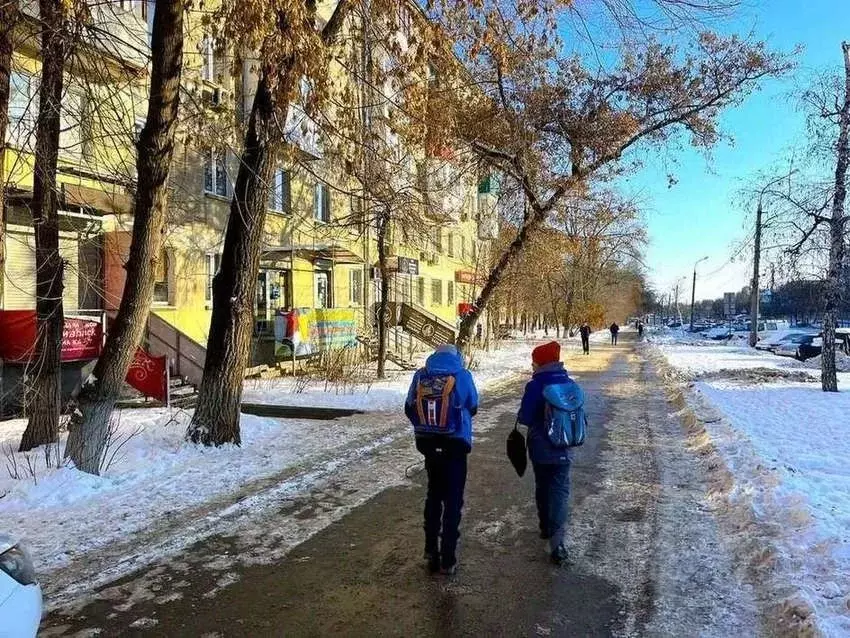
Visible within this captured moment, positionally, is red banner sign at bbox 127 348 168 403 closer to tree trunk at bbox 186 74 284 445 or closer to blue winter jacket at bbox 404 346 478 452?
tree trunk at bbox 186 74 284 445

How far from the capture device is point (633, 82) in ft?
58.2

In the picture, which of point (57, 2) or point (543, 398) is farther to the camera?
point (57, 2)

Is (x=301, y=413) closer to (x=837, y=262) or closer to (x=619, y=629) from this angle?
(x=619, y=629)

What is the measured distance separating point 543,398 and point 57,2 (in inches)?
231

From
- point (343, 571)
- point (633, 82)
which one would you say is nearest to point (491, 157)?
point (633, 82)

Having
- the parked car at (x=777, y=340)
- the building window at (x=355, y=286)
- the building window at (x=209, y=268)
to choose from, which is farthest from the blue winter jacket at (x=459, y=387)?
the parked car at (x=777, y=340)

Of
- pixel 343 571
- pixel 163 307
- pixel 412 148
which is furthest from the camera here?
pixel 163 307

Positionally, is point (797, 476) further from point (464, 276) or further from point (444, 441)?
point (464, 276)

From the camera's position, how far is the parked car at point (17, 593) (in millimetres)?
2597

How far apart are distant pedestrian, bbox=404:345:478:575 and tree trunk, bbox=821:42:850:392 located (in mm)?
14675

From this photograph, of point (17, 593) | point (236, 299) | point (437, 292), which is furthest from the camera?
point (437, 292)

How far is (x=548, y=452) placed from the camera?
512 cm

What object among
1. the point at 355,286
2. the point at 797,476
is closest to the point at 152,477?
the point at 797,476

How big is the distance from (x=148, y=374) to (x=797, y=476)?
32.4ft
